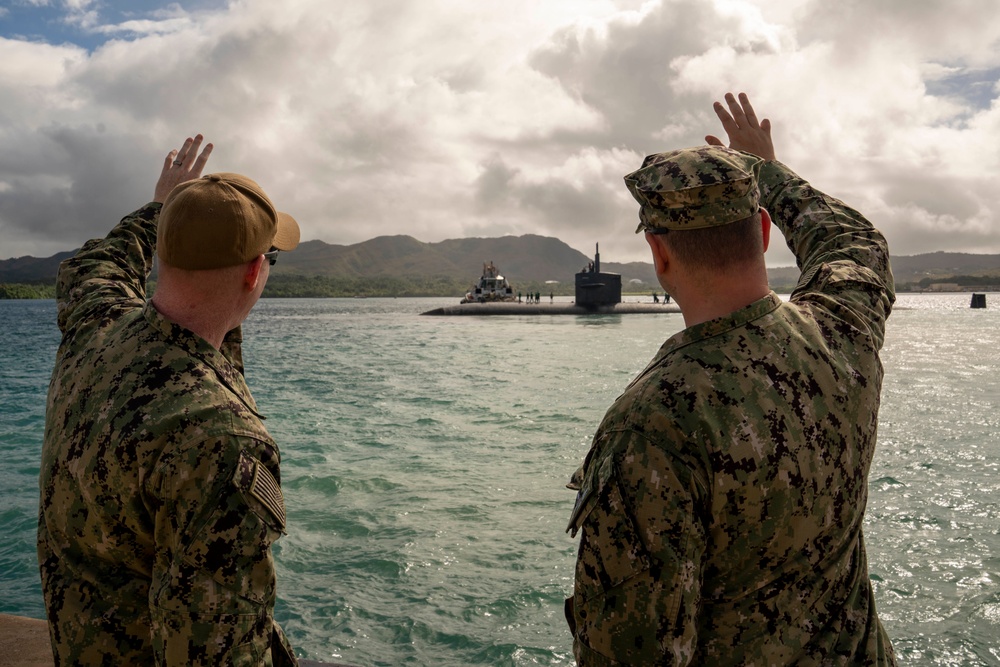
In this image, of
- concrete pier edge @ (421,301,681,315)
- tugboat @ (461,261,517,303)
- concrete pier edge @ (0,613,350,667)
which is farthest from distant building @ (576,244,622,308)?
concrete pier edge @ (0,613,350,667)

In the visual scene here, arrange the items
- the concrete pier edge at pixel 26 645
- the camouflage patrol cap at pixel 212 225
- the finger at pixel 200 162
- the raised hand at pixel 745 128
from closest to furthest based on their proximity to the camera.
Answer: the camouflage patrol cap at pixel 212 225 → the raised hand at pixel 745 128 → the finger at pixel 200 162 → the concrete pier edge at pixel 26 645

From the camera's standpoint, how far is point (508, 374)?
26141 mm

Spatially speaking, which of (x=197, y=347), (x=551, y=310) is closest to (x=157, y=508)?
(x=197, y=347)

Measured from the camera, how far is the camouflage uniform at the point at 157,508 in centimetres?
187

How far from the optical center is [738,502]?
178 centimetres

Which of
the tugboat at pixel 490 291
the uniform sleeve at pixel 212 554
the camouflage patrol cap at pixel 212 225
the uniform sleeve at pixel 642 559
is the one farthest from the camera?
the tugboat at pixel 490 291

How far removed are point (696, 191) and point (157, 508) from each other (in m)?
1.61

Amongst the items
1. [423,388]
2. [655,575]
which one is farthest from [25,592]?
[423,388]

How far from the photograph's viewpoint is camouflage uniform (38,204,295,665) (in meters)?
1.87

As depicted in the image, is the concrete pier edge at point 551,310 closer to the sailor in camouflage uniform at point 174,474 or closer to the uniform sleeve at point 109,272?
the uniform sleeve at point 109,272

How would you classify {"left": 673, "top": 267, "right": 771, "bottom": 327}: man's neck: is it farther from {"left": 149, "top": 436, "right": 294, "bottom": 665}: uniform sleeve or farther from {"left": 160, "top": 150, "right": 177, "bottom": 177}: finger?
{"left": 160, "top": 150, "right": 177, "bottom": 177}: finger

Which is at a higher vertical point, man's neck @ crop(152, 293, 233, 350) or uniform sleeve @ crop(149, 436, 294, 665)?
man's neck @ crop(152, 293, 233, 350)

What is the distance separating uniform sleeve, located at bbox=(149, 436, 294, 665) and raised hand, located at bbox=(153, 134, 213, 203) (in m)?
1.44

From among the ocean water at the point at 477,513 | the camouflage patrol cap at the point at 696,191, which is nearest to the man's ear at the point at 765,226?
the camouflage patrol cap at the point at 696,191
